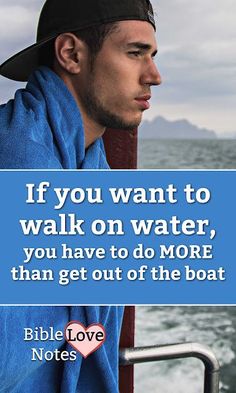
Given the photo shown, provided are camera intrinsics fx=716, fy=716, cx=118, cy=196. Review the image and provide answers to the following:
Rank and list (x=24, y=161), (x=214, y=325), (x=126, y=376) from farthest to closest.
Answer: (x=214, y=325)
(x=126, y=376)
(x=24, y=161)

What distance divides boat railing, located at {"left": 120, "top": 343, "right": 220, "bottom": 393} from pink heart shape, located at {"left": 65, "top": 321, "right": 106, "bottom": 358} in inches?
2.4

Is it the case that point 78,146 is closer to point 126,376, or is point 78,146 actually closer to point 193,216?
point 193,216

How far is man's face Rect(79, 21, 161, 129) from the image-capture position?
2.56ft

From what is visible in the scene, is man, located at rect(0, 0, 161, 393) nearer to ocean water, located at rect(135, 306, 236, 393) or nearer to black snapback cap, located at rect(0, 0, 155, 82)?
black snapback cap, located at rect(0, 0, 155, 82)

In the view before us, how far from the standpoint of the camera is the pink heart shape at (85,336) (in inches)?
31.6

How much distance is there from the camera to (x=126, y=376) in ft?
3.22

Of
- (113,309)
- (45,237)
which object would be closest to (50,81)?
(45,237)

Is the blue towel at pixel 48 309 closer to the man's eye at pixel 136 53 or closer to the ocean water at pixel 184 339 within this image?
the man's eye at pixel 136 53

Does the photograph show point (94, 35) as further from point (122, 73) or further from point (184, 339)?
point (184, 339)

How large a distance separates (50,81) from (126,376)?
0.43 meters

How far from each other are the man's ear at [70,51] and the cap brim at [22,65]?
0.02m

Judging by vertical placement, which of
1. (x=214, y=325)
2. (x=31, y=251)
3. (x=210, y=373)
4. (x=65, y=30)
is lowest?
(x=210, y=373)

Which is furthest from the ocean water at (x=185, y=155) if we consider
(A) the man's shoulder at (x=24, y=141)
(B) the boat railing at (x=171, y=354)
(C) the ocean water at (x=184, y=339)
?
(A) the man's shoulder at (x=24, y=141)

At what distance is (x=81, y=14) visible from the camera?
2.52ft
